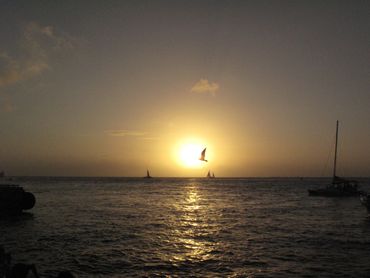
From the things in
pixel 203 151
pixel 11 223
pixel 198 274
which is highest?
pixel 203 151

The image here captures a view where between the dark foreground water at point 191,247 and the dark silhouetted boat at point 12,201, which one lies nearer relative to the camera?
the dark foreground water at point 191,247

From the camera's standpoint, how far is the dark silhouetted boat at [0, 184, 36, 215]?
4728cm

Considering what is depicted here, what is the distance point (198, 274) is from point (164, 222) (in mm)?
22025

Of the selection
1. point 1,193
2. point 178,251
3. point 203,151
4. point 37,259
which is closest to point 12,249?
point 37,259

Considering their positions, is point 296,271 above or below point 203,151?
below

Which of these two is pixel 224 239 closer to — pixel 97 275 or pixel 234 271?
pixel 234 271

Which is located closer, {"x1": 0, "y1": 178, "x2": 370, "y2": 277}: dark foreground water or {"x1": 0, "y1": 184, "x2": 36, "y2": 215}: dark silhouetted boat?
{"x1": 0, "y1": 178, "x2": 370, "y2": 277}: dark foreground water

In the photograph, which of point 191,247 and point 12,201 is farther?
point 12,201

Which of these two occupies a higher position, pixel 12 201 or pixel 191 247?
pixel 191 247

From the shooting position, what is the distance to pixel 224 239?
29234 mm

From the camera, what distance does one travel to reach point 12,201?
4778 cm

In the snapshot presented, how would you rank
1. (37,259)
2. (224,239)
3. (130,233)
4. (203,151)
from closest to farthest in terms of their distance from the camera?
(37,259), (224,239), (130,233), (203,151)

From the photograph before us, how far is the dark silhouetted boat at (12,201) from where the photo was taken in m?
47.3

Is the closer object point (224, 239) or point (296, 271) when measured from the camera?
point (296, 271)
